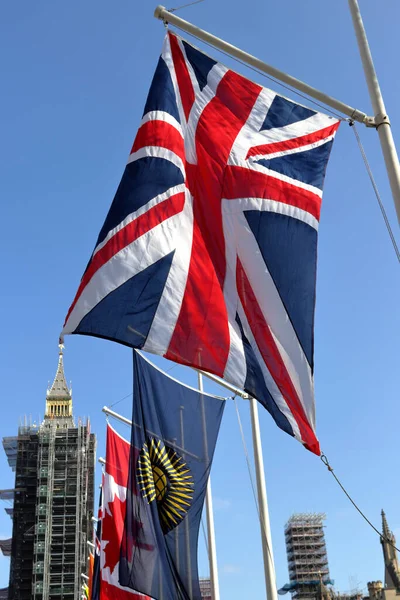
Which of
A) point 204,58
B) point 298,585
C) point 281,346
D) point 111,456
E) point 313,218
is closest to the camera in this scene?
point 281,346

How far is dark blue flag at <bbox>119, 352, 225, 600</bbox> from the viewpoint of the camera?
11.6m

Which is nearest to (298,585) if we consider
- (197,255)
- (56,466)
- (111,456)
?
(56,466)

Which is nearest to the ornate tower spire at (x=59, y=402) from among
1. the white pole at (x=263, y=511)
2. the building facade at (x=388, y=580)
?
the building facade at (x=388, y=580)

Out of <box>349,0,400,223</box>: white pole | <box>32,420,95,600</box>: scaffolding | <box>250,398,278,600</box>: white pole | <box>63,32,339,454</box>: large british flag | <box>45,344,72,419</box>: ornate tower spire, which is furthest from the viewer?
<box>45,344,72,419</box>: ornate tower spire

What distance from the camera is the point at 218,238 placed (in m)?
8.29

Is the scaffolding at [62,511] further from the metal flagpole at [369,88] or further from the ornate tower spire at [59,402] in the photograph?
the metal flagpole at [369,88]

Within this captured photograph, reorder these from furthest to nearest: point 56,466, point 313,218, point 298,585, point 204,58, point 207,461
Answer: point 298,585 < point 56,466 < point 207,461 < point 204,58 < point 313,218

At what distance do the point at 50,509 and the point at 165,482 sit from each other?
6958cm

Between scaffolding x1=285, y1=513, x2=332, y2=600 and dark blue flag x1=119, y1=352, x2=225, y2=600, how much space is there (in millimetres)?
124787

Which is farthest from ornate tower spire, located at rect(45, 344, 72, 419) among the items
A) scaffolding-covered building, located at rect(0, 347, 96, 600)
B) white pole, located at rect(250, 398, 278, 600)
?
white pole, located at rect(250, 398, 278, 600)

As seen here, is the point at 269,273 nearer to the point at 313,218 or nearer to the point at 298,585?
the point at 313,218

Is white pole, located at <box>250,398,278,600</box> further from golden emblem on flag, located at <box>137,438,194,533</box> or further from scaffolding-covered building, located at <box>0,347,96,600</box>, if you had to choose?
scaffolding-covered building, located at <box>0,347,96,600</box>

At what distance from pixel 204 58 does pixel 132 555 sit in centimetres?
787

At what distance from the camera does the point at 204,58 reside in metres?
8.86
